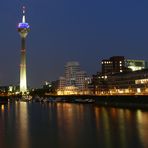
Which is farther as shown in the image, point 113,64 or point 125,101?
point 113,64

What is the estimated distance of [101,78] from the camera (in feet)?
536

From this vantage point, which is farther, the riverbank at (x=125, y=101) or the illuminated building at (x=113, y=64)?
the illuminated building at (x=113, y=64)

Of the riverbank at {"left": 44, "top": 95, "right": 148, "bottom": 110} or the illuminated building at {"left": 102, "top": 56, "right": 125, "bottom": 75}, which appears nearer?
the riverbank at {"left": 44, "top": 95, "right": 148, "bottom": 110}

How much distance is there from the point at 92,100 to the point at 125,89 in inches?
517

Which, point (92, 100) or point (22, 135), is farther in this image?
point (92, 100)

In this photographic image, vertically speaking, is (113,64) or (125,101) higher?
(113,64)

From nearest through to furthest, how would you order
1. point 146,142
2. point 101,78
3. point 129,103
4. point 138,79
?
point 146,142, point 129,103, point 138,79, point 101,78

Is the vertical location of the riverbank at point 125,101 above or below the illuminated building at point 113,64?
below

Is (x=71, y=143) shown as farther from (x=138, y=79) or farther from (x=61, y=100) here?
(x=61, y=100)

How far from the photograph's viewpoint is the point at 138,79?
126 metres

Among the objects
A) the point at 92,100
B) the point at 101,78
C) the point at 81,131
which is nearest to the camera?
the point at 81,131

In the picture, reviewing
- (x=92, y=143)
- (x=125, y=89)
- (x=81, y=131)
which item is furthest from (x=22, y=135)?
(x=125, y=89)

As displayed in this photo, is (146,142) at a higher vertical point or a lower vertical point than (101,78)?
lower

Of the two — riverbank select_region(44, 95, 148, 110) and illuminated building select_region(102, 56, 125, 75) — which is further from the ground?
illuminated building select_region(102, 56, 125, 75)
